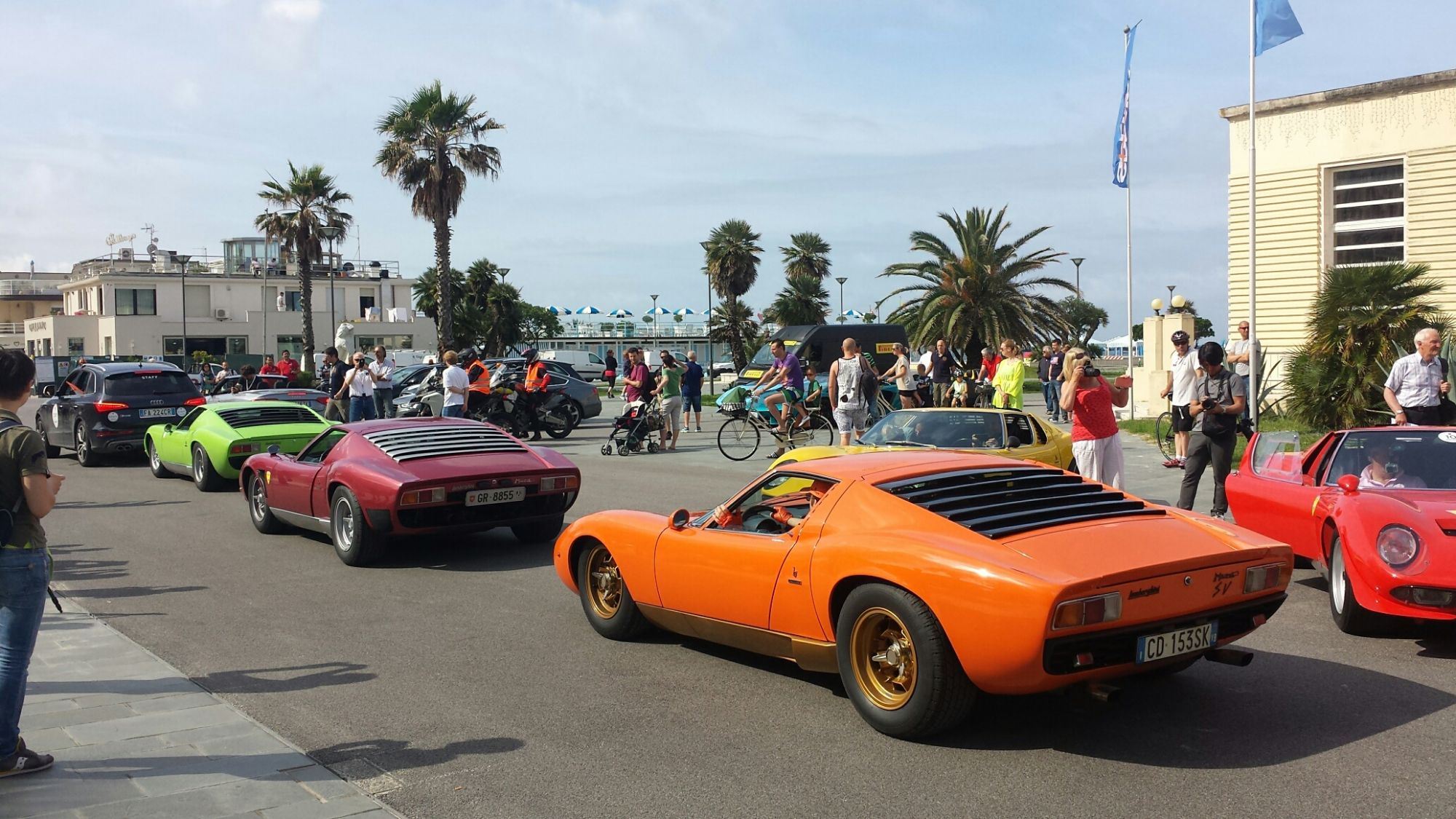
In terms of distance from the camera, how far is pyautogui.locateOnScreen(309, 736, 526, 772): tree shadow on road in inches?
191

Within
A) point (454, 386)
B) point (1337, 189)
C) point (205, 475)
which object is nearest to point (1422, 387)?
point (454, 386)

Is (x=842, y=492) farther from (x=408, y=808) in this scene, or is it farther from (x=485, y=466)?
(x=485, y=466)

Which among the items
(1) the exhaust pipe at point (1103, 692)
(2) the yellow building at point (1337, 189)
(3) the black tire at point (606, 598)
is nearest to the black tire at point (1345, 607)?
(1) the exhaust pipe at point (1103, 692)

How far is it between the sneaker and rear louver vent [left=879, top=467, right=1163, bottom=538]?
12.2ft

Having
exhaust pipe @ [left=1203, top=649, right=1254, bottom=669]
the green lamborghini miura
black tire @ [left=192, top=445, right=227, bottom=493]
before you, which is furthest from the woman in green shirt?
exhaust pipe @ [left=1203, top=649, right=1254, bottom=669]

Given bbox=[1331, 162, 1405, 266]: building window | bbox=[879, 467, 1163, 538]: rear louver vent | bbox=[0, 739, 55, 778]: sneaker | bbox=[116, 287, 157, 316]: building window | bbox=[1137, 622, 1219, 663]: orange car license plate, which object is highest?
bbox=[116, 287, 157, 316]: building window

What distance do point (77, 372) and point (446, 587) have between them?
545 inches

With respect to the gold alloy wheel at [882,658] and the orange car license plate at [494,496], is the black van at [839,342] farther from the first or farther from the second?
the gold alloy wheel at [882,658]

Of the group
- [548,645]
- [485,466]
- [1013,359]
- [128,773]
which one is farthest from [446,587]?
[1013,359]

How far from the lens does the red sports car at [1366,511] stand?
20.0ft

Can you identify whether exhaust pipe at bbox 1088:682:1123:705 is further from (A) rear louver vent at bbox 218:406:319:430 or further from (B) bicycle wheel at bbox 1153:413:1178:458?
(B) bicycle wheel at bbox 1153:413:1178:458

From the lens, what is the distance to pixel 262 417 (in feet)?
48.7

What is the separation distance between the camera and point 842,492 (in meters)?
5.54

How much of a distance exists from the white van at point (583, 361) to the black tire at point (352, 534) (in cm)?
4009
